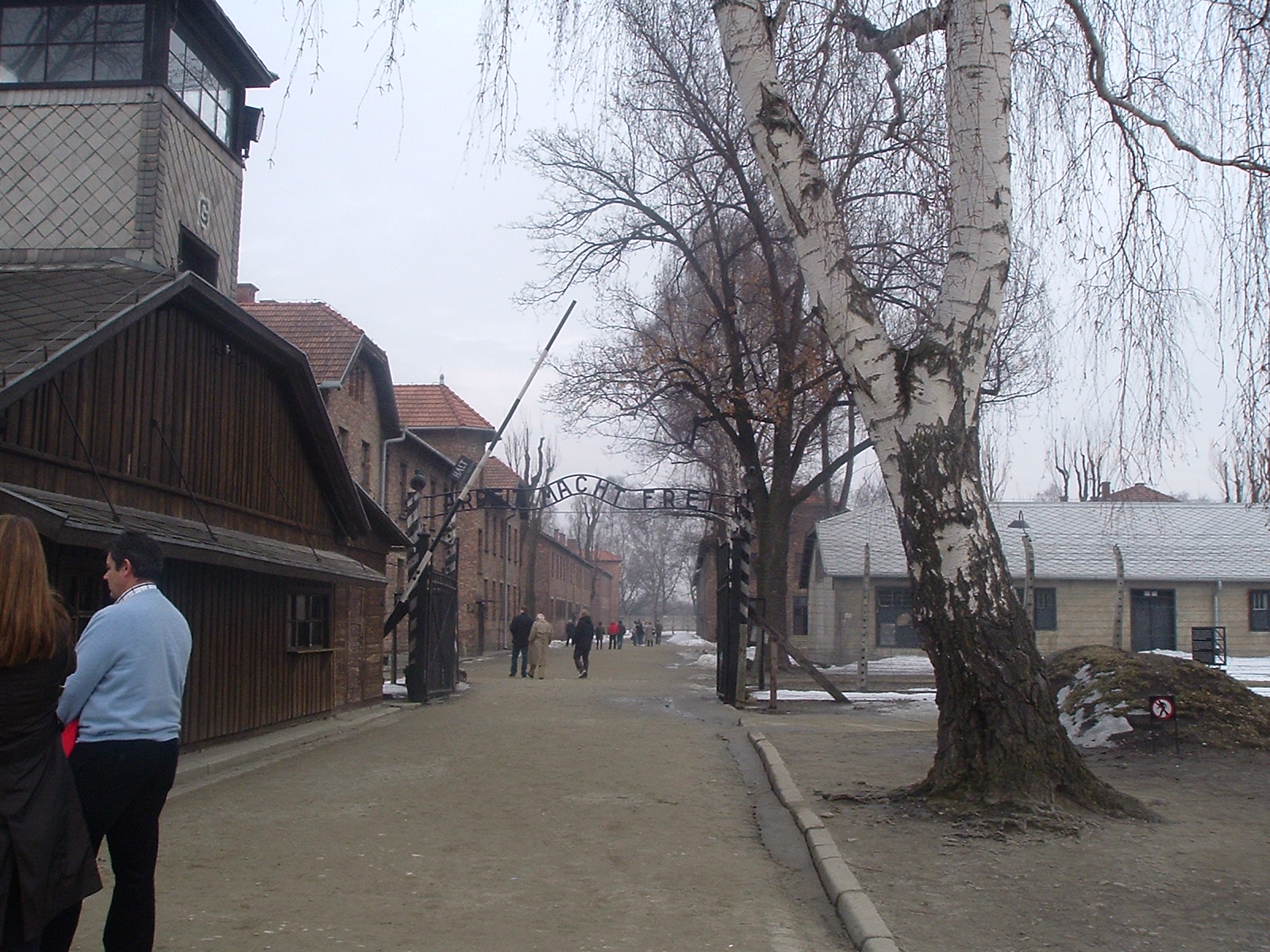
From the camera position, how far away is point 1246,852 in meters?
7.23

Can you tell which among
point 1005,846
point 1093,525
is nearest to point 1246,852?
point 1005,846

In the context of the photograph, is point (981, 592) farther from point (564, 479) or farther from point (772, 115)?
point (564, 479)

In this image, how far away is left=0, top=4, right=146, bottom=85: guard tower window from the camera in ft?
46.6

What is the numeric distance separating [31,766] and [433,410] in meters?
41.0

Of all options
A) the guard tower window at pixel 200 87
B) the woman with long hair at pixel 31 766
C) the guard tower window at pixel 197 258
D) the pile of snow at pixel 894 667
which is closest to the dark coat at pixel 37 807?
the woman with long hair at pixel 31 766

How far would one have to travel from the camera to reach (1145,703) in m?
11.8

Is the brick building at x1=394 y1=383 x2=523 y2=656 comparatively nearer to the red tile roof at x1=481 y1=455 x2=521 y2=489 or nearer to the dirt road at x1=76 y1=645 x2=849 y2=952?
the red tile roof at x1=481 y1=455 x2=521 y2=489

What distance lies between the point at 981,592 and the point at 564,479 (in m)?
16.6

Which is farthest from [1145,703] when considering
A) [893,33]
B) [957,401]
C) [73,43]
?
[73,43]

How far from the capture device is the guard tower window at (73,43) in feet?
46.6

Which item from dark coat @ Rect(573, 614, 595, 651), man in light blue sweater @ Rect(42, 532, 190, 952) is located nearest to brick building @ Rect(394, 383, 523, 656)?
dark coat @ Rect(573, 614, 595, 651)

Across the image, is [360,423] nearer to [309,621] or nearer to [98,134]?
[309,621]

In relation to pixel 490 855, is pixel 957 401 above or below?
above

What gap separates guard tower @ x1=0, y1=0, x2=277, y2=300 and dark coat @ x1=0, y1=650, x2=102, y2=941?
10274 millimetres
